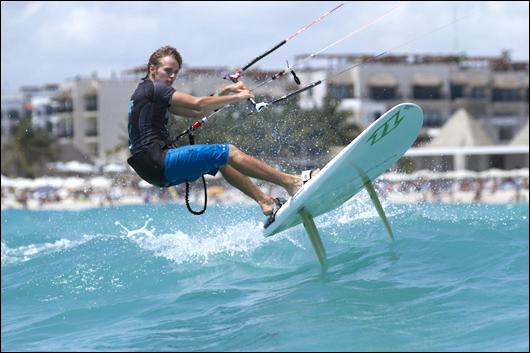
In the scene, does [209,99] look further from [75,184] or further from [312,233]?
[75,184]

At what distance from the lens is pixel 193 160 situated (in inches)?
276

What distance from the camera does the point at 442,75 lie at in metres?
62.7

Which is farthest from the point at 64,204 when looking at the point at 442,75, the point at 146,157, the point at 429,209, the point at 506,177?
the point at 146,157

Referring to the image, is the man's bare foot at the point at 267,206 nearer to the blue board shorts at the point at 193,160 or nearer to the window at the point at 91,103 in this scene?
the blue board shorts at the point at 193,160

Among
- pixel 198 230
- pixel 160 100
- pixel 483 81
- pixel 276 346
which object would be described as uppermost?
pixel 483 81

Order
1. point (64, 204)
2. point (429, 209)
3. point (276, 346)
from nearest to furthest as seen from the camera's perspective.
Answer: point (276, 346) → point (429, 209) → point (64, 204)

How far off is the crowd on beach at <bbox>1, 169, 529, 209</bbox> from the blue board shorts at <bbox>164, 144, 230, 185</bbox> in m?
22.0

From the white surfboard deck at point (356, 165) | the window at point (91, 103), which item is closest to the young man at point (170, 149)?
the white surfboard deck at point (356, 165)

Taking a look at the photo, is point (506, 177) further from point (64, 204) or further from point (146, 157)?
point (146, 157)

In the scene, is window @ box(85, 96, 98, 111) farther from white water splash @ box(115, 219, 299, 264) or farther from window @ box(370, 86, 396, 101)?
white water splash @ box(115, 219, 299, 264)

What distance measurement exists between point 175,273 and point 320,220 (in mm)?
2071

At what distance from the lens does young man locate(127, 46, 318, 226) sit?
23.0 ft

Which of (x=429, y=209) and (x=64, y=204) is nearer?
(x=429, y=209)

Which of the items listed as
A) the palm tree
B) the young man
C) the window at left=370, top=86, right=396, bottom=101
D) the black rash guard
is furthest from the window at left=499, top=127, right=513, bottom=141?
the black rash guard
